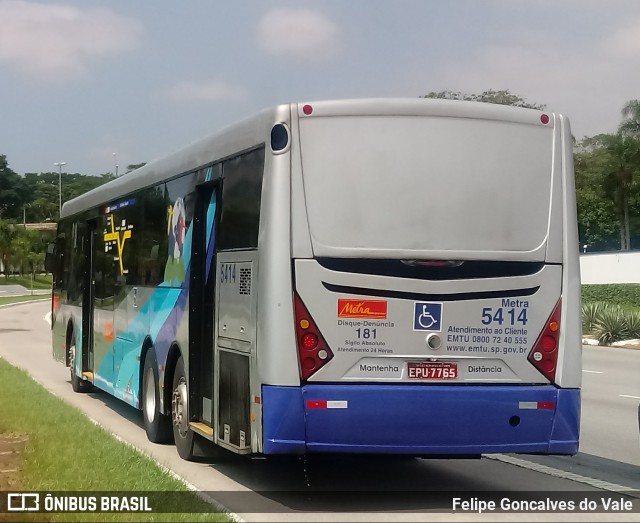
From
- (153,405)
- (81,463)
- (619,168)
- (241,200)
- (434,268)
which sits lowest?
(81,463)

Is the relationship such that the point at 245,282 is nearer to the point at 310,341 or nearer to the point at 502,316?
the point at 310,341

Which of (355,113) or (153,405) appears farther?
(153,405)

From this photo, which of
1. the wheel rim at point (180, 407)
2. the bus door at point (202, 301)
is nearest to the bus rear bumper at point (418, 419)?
the bus door at point (202, 301)

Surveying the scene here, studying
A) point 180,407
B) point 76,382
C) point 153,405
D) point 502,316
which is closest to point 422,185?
point 502,316

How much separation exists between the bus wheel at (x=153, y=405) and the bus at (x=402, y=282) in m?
2.69

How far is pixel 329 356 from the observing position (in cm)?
846

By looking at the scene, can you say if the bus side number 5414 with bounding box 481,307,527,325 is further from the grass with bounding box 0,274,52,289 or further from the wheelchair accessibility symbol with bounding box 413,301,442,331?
the grass with bounding box 0,274,52,289

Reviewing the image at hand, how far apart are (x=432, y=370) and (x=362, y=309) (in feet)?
2.40

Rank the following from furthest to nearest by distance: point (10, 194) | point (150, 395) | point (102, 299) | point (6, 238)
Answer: point (10, 194), point (6, 238), point (102, 299), point (150, 395)

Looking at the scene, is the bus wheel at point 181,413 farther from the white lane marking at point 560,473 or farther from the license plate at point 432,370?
the white lane marking at point 560,473

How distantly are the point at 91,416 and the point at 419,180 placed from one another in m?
7.74

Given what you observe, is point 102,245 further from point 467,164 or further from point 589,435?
point 467,164

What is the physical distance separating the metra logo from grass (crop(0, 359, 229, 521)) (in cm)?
179

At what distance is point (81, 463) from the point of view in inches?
393
